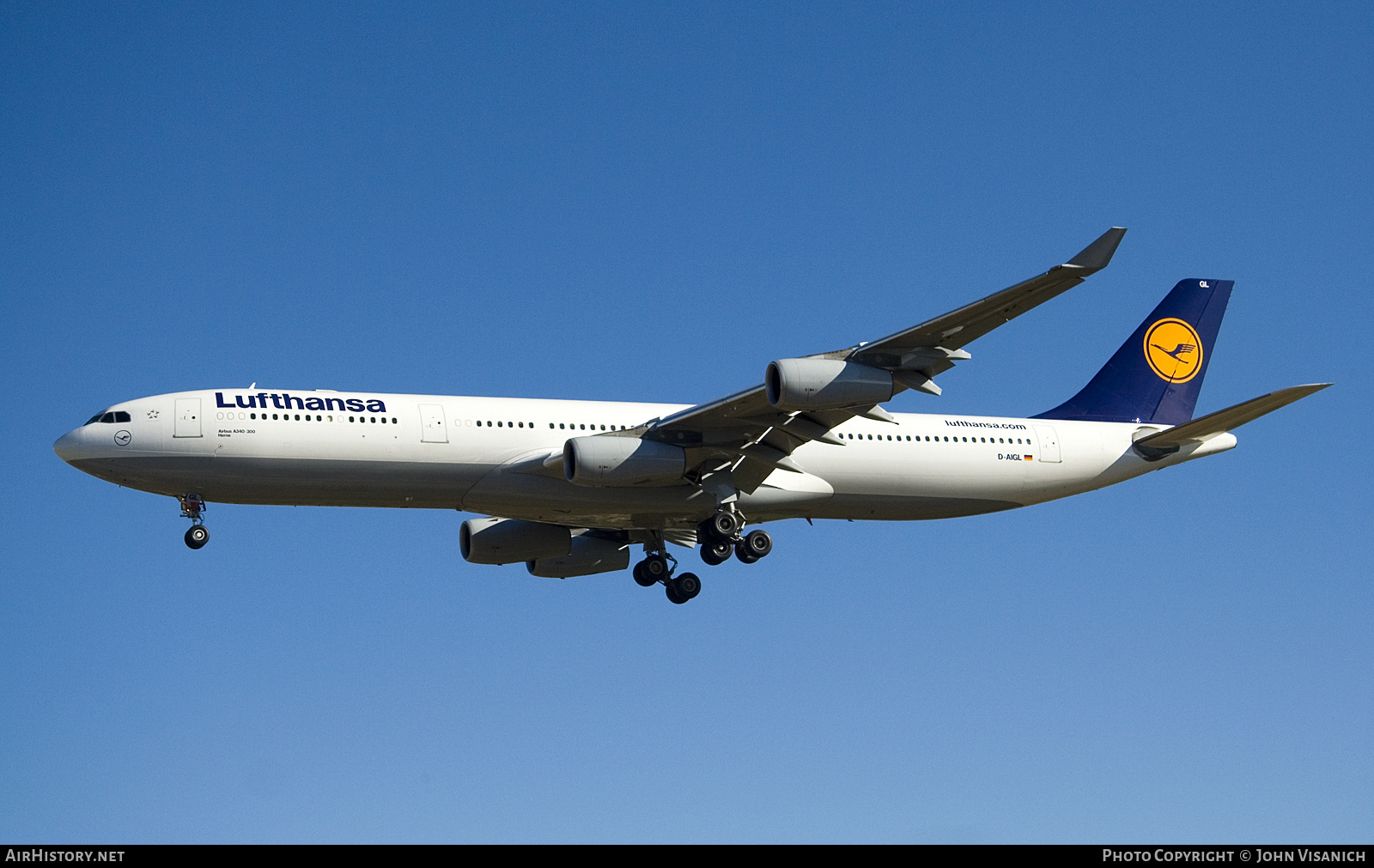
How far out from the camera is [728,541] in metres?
36.9

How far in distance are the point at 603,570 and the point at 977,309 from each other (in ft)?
52.6

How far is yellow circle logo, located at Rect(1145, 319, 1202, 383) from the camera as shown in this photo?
140 ft

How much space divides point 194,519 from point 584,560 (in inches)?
439

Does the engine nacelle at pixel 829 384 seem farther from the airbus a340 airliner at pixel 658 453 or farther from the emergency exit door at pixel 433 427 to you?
the emergency exit door at pixel 433 427

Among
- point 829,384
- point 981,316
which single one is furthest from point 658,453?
point 981,316

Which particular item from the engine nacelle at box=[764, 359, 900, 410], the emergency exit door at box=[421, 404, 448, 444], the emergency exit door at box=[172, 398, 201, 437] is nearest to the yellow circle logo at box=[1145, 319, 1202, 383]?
the engine nacelle at box=[764, 359, 900, 410]

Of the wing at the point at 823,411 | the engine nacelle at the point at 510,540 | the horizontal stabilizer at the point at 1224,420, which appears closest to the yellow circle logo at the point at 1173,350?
the horizontal stabilizer at the point at 1224,420

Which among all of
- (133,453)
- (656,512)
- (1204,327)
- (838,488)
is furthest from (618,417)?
(1204,327)

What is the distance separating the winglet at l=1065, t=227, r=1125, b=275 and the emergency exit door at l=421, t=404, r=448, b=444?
14952 millimetres

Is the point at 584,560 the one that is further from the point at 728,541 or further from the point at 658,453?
the point at 658,453

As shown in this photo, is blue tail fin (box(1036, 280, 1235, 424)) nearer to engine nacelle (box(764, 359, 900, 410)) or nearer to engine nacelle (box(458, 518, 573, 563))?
engine nacelle (box(764, 359, 900, 410))
